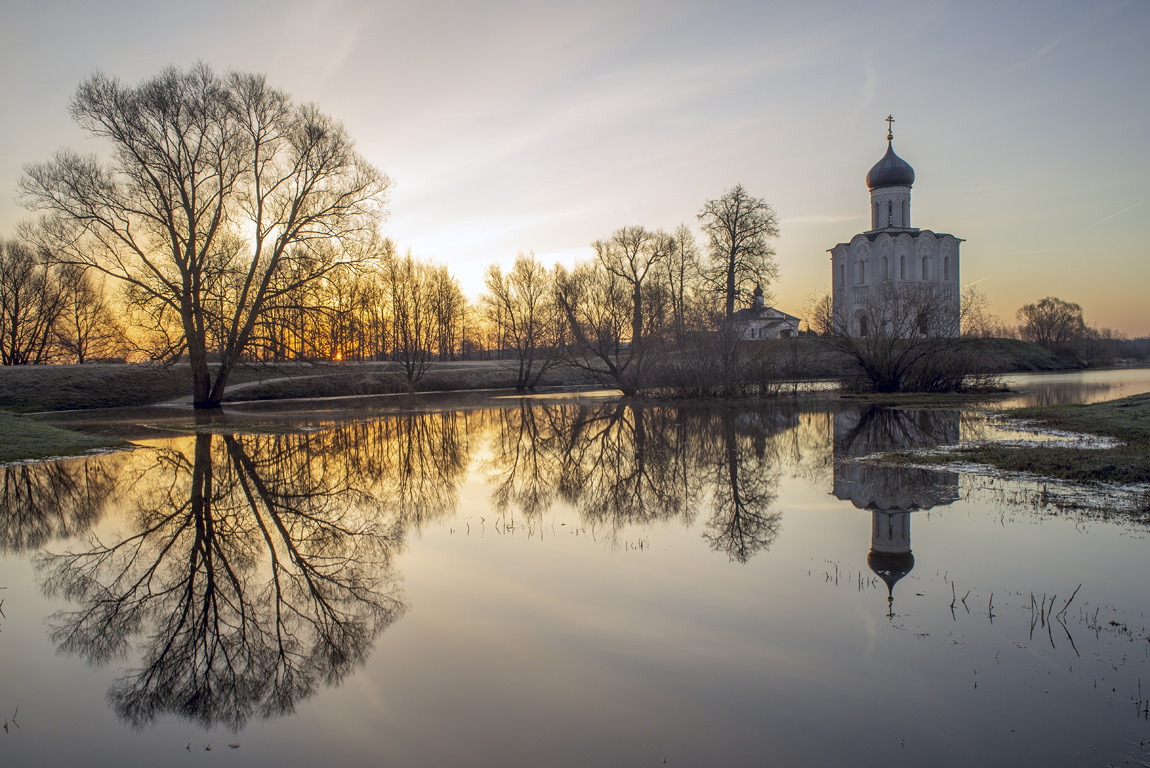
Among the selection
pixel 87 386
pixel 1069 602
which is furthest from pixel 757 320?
pixel 1069 602

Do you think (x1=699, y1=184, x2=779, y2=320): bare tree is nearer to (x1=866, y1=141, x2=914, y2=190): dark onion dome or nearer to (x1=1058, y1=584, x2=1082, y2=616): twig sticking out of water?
(x1=866, y1=141, x2=914, y2=190): dark onion dome

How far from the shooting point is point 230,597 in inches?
242

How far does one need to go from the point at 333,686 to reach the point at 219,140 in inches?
1115

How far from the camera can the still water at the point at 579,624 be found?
3.73m

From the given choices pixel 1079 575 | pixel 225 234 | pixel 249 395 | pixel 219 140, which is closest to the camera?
pixel 1079 575

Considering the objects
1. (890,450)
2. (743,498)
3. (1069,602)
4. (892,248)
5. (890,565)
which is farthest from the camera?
(892,248)

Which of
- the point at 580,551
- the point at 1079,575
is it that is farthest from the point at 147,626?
the point at 1079,575

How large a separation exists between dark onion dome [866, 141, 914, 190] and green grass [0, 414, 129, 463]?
62.8 metres

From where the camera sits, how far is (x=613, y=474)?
39.2 feet

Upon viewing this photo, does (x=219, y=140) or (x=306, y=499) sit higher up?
(x=219, y=140)

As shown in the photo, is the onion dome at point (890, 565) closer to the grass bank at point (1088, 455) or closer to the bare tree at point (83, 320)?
the grass bank at point (1088, 455)

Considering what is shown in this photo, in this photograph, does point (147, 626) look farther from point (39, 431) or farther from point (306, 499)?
point (39, 431)

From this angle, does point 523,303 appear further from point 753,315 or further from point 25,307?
point 25,307

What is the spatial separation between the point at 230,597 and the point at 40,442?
13.8 m
